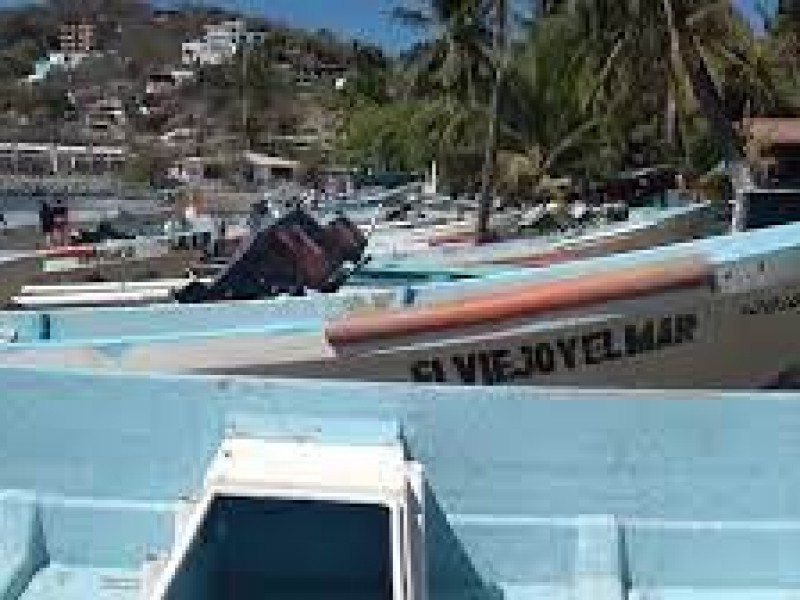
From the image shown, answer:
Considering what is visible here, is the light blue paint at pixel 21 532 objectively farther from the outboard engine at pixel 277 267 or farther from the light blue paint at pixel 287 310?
the outboard engine at pixel 277 267

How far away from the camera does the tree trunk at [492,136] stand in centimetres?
2172

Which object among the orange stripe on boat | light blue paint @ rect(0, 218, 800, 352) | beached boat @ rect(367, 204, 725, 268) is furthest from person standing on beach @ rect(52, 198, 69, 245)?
the orange stripe on boat

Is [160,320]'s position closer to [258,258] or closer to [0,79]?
[258,258]

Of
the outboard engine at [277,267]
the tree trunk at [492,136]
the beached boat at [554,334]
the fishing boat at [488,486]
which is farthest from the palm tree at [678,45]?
the fishing boat at [488,486]

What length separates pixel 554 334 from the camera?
7.65 metres

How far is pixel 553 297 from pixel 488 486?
239 centimetres

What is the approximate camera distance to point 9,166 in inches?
2773

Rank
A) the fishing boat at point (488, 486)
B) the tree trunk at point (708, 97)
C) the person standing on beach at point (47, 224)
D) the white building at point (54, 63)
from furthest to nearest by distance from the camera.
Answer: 1. the white building at point (54, 63)
2. the tree trunk at point (708, 97)
3. the person standing on beach at point (47, 224)
4. the fishing boat at point (488, 486)

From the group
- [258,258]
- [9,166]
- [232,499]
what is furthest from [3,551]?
[9,166]

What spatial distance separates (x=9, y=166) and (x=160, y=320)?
64.4 metres

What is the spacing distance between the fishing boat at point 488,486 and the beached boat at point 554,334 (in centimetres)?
230

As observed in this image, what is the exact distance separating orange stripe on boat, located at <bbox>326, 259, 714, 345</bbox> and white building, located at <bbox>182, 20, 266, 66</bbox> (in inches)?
5289

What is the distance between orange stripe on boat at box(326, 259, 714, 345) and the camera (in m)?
7.35

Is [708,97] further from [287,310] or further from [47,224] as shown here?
[287,310]
